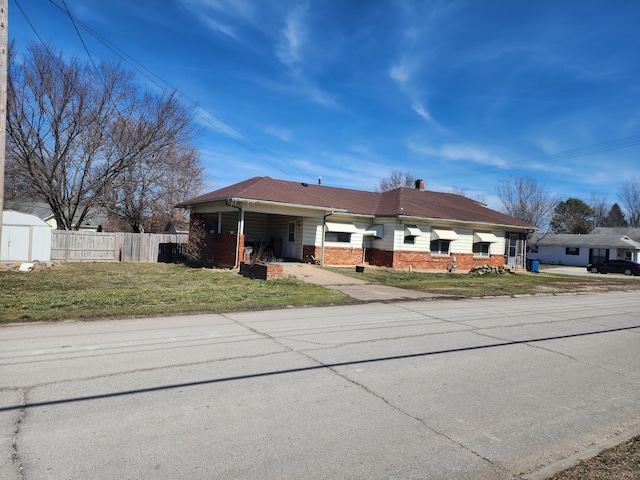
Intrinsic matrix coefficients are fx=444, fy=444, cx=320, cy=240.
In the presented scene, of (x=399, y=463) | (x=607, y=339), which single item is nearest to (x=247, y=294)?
(x=607, y=339)

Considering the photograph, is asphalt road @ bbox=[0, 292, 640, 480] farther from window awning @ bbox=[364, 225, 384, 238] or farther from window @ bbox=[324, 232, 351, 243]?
window awning @ bbox=[364, 225, 384, 238]

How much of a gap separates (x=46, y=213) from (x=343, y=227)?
35143 millimetres

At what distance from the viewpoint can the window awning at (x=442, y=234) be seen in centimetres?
2689

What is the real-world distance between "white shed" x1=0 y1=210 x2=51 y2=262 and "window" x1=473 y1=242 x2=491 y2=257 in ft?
81.8

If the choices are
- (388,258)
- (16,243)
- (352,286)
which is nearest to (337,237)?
(388,258)

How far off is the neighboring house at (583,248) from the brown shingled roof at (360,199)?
21.8m

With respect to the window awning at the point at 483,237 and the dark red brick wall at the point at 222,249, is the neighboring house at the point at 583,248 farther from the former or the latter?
the dark red brick wall at the point at 222,249

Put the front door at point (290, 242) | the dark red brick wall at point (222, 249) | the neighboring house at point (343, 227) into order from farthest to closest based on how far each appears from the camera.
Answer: the front door at point (290, 242) < the neighboring house at point (343, 227) < the dark red brick wall at point (222, 249)

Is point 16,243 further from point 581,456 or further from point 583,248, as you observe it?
point 583,248

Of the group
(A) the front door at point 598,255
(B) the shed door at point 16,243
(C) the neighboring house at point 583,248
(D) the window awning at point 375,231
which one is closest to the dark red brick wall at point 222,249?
(B) the shed door at point 16,243

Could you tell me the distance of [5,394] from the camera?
15.4ft

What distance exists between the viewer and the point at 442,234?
88.9 feet

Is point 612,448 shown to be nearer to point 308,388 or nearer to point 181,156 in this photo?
point 308,388

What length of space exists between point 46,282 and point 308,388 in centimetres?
1274
